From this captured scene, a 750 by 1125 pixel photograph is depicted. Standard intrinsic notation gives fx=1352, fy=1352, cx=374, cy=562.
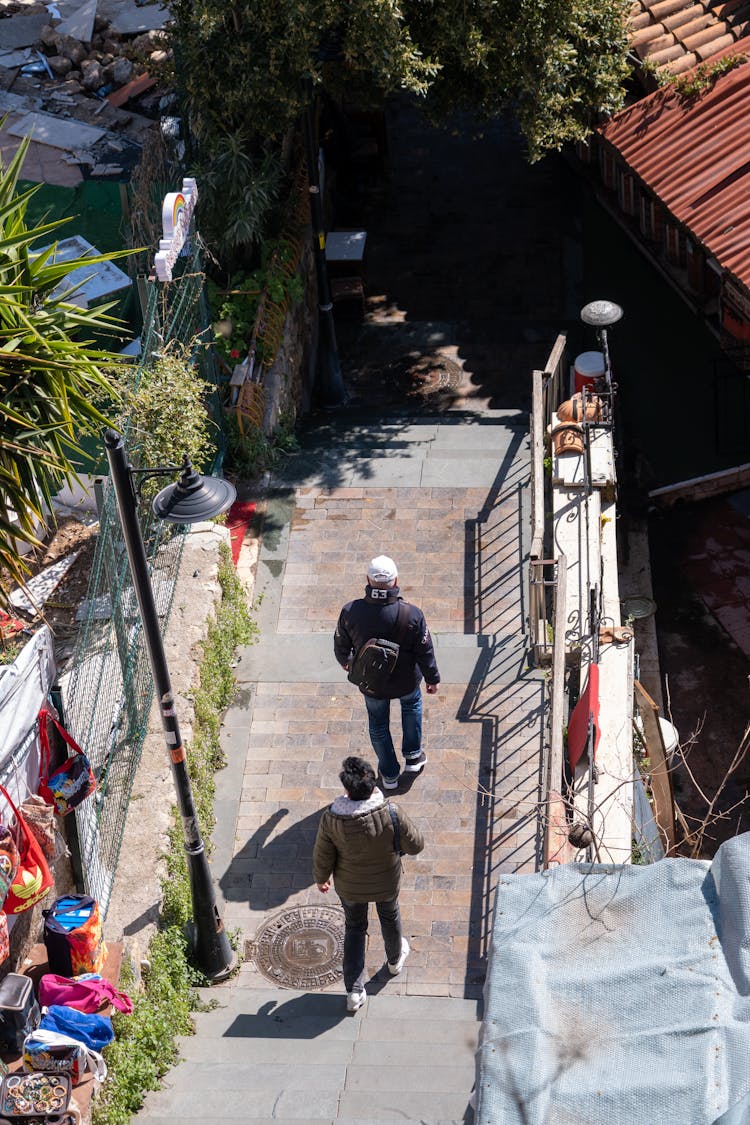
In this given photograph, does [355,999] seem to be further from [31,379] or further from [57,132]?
[57,132]

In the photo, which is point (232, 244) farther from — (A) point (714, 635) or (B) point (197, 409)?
(A) point (714, 635)

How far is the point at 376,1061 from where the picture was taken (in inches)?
290

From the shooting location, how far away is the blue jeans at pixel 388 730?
29.6 feet

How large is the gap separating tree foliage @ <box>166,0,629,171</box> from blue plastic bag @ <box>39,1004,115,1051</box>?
828 cm

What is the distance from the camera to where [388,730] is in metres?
9.14

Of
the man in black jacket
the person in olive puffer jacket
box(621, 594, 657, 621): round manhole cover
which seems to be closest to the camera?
the person in olive puffer jacket

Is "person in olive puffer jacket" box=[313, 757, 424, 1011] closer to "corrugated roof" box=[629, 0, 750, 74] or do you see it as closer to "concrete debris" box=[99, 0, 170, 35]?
"corrugated roof" box=[629, 0, 750, 74]

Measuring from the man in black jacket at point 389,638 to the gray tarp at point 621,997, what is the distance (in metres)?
3.02

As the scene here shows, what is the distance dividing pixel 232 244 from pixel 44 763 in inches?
270

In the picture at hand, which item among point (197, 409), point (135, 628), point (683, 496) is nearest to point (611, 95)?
point (683, 496)

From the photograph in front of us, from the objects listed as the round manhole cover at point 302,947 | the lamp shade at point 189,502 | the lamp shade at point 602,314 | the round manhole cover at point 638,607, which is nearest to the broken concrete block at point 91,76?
the lamp shade at point 602,314

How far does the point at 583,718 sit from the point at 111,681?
319 centimetres

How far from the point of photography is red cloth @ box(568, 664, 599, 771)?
9031 mm

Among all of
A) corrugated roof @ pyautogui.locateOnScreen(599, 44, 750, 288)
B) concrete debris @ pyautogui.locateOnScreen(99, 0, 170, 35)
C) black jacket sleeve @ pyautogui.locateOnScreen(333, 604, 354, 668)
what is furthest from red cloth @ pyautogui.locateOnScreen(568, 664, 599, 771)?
concrete debris @ pyautogui.locateOnScreen(99, 0, 170, 35)
